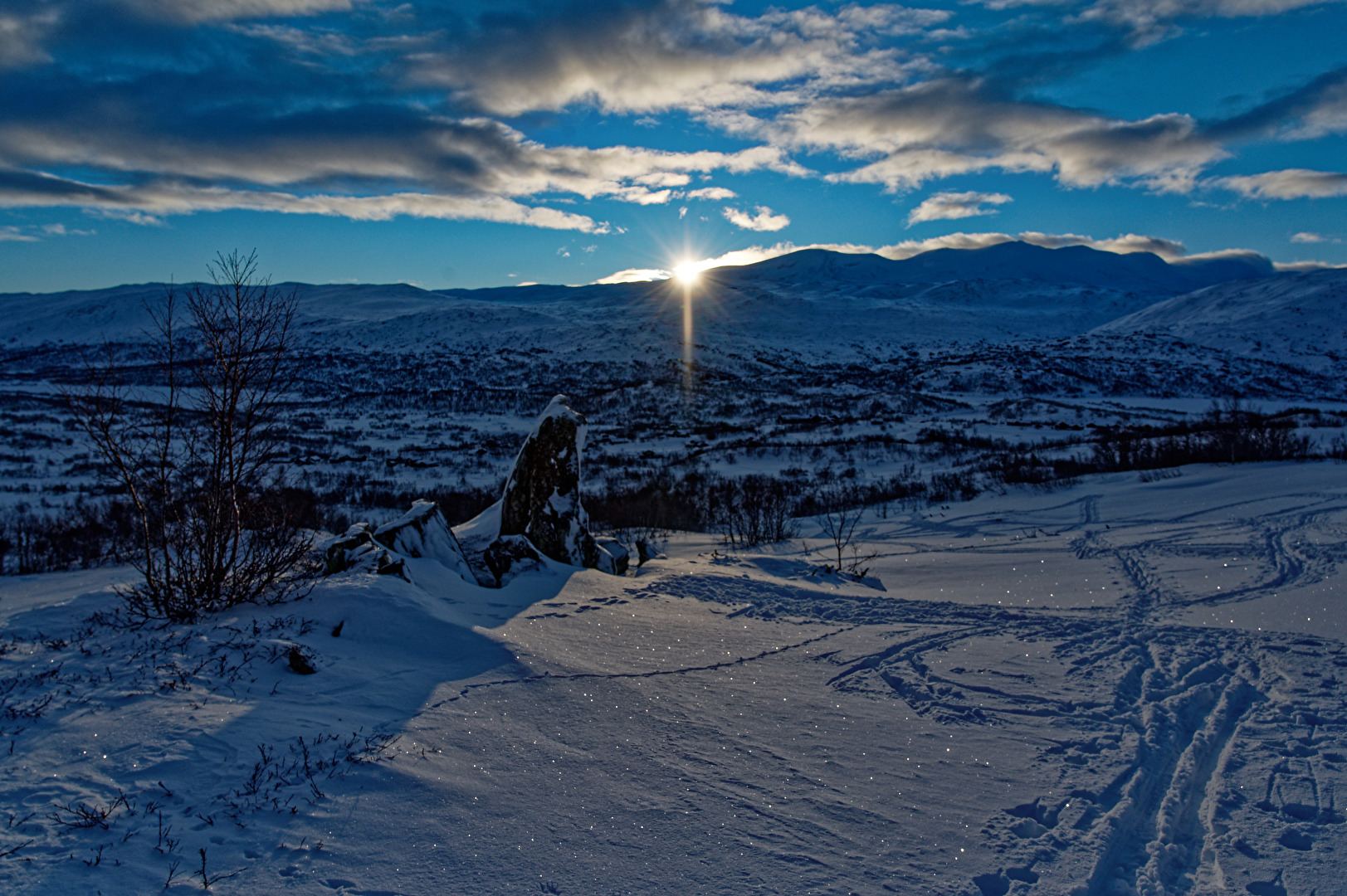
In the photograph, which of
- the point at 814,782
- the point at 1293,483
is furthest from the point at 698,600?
the point at 1293,483

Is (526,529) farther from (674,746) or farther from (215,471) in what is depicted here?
(674,746)

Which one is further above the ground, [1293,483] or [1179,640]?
[1293,483]

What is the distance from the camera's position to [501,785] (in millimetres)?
3234

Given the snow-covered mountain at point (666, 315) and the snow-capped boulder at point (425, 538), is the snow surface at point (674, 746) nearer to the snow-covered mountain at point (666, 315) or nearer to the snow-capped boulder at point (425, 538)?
the snow-capped boulder at point (425, 538)

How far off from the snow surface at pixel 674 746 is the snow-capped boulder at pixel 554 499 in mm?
1947

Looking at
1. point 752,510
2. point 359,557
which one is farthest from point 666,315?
point 359,557

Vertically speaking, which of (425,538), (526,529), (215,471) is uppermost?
(215,471)

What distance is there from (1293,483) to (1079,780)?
42.4 feet

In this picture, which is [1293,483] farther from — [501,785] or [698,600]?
[501,785]

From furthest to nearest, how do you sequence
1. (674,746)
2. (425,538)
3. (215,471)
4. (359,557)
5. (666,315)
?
(666,315) → (425,538) → (359,557) → (215,471) → (674,746)

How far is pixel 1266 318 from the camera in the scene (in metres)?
71.6

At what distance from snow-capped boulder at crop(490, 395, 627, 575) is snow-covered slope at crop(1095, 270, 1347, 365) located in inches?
2946

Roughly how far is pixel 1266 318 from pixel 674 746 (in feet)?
313

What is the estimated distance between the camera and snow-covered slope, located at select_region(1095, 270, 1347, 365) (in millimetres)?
62875
